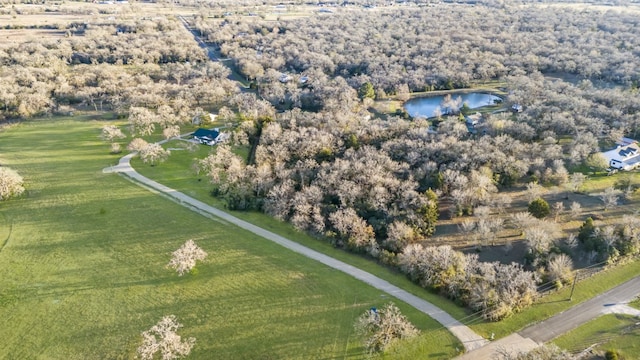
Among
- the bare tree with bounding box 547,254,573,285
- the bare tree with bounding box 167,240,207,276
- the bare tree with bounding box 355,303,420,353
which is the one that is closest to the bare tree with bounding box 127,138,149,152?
the bare tree with bounding box 167,240,207,276

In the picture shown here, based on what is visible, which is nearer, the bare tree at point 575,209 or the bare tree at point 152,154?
the bare tree at point 575,209

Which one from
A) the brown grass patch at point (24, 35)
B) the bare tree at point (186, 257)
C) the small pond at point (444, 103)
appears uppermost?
the brown grass patch at point (24, 35)

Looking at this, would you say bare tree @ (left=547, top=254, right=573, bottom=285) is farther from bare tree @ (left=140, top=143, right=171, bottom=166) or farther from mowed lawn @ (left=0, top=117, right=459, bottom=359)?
bare tree @ (left=140, top=143, right=171, bottom=166)

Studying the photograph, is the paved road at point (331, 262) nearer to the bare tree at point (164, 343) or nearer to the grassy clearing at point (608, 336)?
the grassy clearing at point (608, 336)

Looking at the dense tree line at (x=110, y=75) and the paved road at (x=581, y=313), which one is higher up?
the dense tree line at (x=110, y=75)

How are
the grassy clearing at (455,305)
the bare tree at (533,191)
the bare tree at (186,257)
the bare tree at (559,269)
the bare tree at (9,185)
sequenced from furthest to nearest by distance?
the bare tree at (9,185) → the bare tree at (533,191) → the bare tree at (186,257) → the bare tree at (559,269) → the grassy clearing at (455,305)

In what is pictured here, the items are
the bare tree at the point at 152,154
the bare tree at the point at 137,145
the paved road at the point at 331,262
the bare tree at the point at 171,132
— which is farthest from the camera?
the bare tree at the point at 171,132

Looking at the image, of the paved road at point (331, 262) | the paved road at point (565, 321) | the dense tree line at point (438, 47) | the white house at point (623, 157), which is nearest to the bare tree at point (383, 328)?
the paved road at point (331, 262)
